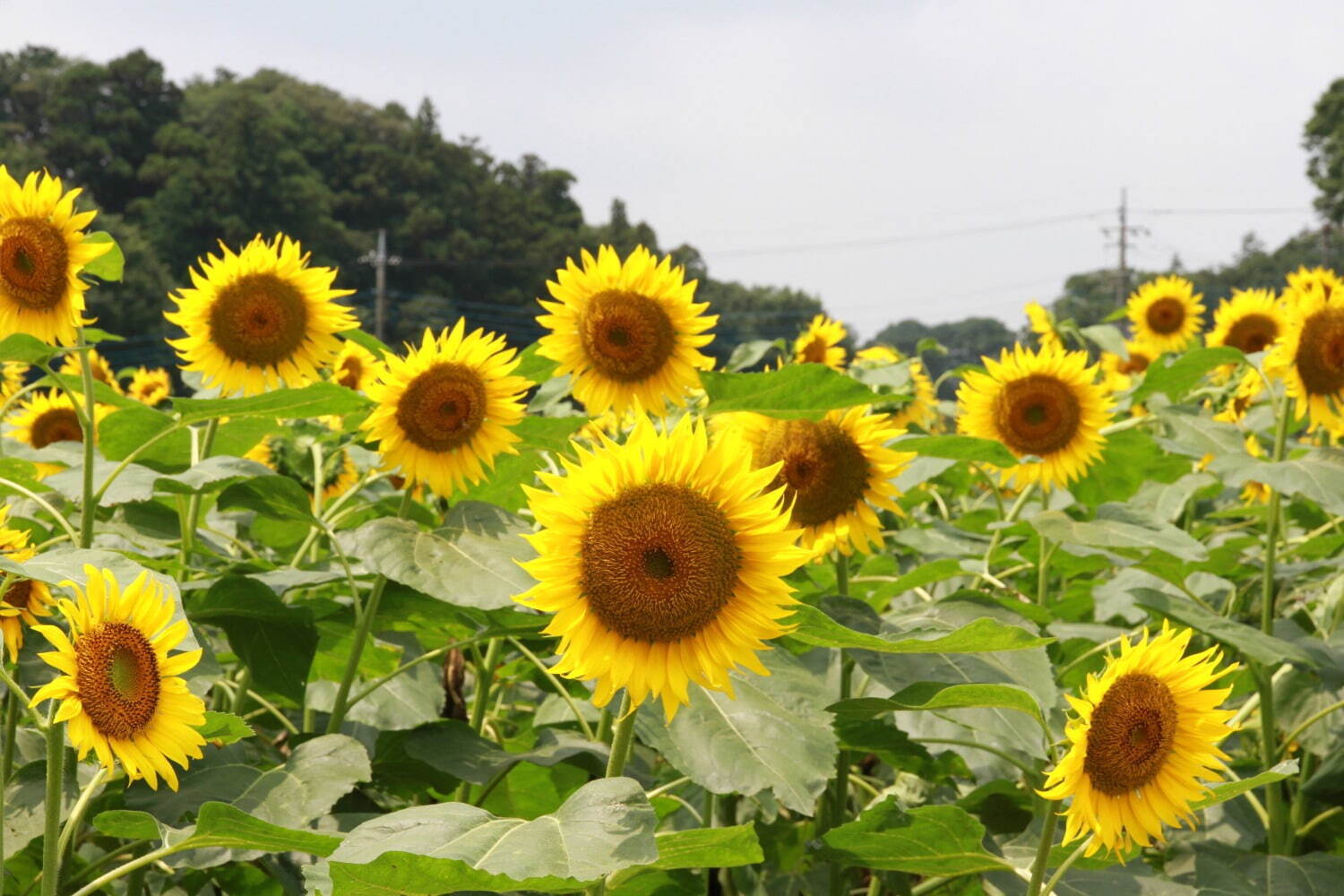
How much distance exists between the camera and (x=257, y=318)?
2.82 metres

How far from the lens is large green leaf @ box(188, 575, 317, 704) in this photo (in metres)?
2.26

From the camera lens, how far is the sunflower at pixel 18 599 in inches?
80.0

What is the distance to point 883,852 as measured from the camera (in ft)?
6.88

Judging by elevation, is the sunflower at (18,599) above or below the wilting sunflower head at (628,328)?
below

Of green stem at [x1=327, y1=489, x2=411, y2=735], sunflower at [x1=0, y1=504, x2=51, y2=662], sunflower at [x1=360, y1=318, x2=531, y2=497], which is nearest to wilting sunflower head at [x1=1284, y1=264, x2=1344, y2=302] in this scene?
sunflower at [x1=360, y1=318, x2=531, y2=497]

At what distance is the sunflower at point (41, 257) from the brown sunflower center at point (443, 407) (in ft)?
1.95

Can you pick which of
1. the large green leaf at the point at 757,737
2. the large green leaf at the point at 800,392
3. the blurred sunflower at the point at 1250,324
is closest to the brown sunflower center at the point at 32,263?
the large green leaf at the point at 800,392

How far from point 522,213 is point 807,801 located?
235 feet

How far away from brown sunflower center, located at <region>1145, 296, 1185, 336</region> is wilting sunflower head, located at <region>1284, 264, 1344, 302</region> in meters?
1.72

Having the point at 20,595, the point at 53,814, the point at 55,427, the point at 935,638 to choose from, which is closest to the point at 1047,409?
the point at 935,638

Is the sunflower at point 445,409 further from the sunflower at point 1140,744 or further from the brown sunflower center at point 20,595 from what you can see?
the sunflower at point 1140,744

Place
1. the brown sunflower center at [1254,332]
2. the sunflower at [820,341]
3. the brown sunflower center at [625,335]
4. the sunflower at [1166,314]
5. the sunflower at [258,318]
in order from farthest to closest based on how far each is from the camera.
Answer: the sunflower at [1166,314], the sunflower at [820,341], the brown sunflower center at [1254,332], the sunflower at [258,318], the brown sunflower center at [625,335]

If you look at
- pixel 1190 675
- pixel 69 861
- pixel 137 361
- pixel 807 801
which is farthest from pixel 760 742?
pixel 137 361

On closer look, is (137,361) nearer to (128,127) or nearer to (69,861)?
(128,127)
